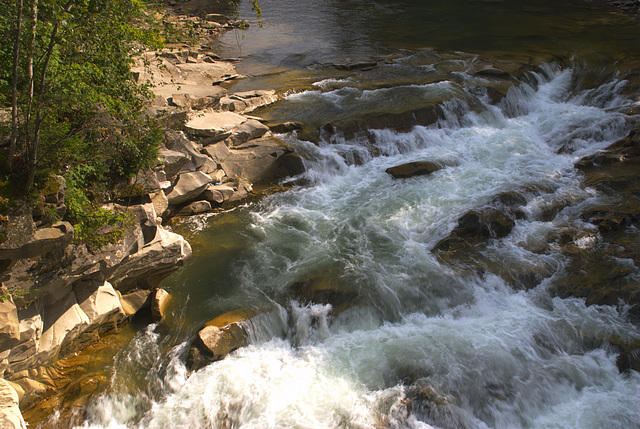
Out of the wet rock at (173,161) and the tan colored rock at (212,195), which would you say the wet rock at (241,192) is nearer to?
the tan colored rock at (212,195)

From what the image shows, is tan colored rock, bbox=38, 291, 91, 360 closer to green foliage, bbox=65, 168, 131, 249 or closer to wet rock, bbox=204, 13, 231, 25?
green foliage, bbox=65, 168, 131, 249

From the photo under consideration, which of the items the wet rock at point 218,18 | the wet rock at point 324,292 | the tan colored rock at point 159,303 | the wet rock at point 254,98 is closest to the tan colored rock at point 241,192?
the tan colored rock at point 159,303

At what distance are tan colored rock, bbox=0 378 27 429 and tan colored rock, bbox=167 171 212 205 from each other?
526cm

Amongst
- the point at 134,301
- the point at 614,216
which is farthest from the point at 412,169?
the point at 134,301

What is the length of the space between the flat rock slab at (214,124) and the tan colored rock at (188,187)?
5.53 ft

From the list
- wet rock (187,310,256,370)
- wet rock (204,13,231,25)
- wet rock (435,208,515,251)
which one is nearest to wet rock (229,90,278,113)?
wet rock (435,208,515,251)

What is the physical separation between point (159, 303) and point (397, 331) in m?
4.34

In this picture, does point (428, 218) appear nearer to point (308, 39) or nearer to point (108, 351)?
point (108, 351)

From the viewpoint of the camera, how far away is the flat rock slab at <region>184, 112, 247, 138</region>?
1245cm

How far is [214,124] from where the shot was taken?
508 inches

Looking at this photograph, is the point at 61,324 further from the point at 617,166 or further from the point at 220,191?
the point at 617,166

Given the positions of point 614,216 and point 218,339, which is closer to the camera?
point 218,339

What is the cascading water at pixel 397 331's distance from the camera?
6.82m

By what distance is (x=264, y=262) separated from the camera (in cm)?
965
